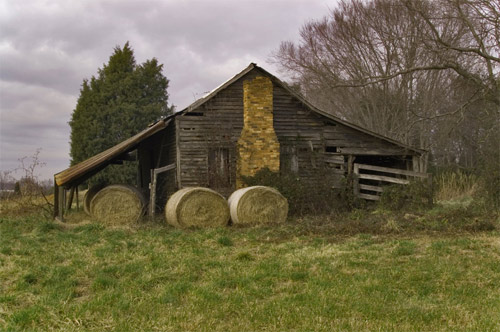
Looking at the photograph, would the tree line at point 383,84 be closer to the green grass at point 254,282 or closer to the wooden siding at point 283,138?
the wooden siding at point 283,138

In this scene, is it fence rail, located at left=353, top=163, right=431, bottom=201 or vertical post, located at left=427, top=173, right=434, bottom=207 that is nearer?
vertical post, located at left=427, top=173, right=434, bottom=207

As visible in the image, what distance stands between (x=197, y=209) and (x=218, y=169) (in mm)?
3731

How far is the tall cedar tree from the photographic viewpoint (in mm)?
31422

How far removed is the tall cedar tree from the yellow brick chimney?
648 inches

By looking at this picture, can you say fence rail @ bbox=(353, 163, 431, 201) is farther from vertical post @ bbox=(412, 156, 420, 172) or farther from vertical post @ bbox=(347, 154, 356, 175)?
vertical post @ bbox=(412, 156, 420, 172)

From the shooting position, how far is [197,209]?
12406 millimetres

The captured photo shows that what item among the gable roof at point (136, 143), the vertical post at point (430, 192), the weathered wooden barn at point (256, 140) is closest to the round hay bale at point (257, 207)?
the weathered wooden barn at point (256, 140)

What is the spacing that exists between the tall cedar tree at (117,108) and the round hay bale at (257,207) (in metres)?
19.5

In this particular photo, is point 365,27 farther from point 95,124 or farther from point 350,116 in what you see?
point 95,124

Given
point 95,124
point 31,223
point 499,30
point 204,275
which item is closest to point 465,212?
point 499,30

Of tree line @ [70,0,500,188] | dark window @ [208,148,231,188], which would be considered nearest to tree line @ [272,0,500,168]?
tree line @ [70,0,500,188]

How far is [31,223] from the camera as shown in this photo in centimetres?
1331

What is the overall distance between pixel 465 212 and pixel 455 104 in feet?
45.9

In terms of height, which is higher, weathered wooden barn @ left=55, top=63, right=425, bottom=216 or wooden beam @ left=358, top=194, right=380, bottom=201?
weathered wooden barn @ left=55, top=63, right=425, bottom=216
